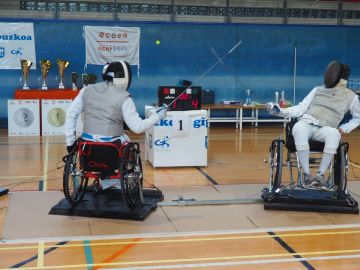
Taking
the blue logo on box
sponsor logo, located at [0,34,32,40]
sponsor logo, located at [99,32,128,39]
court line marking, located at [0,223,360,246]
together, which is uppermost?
sponsor logo, located at [99,32,128,39]

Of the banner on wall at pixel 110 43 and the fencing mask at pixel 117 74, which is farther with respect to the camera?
the banner on wall at pixel 110 43

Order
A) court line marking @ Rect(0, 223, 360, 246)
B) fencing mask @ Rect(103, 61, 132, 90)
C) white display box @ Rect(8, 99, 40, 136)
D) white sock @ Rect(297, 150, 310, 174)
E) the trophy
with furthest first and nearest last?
the trophy → white display box @ Rect(8, 99, 40, 136) → white sock @ Rect(297, 150, 310, 174) → fencing mask @ Rect(103, 61, 132, 90) → court line marking @ Rect(0, 223, 360, 246)

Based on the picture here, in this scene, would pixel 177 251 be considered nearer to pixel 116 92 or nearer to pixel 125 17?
pixel 116 92

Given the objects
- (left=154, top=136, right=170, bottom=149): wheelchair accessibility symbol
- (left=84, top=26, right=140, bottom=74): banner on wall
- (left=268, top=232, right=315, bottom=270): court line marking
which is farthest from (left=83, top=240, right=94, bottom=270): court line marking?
(left=84, top=26, right=140, bottom=74): banner on wall

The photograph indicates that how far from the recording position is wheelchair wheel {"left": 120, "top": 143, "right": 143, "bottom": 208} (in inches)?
148

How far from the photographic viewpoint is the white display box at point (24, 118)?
8.02 meters

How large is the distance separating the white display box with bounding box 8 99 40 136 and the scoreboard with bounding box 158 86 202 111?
9.69 ft

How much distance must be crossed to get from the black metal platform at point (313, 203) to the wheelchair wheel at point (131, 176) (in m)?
1.01

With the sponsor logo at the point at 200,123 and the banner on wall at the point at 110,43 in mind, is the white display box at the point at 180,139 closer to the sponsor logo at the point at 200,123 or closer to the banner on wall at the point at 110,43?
the sponsor logo at the point at 200,123

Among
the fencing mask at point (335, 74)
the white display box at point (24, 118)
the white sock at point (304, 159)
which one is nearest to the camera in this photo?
the white sock at point (304, 159)

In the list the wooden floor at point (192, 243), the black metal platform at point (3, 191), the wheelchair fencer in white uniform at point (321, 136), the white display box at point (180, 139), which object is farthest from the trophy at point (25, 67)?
the wheelchair fencer in white uniform at point (321, 136)

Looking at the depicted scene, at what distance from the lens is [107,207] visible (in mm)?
4004

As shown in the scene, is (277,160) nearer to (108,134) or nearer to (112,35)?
(108,134)

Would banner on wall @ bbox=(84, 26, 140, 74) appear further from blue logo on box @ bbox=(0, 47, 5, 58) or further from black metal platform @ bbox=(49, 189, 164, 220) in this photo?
black metal platform @ bbox=(49, 189, 164, 220)
